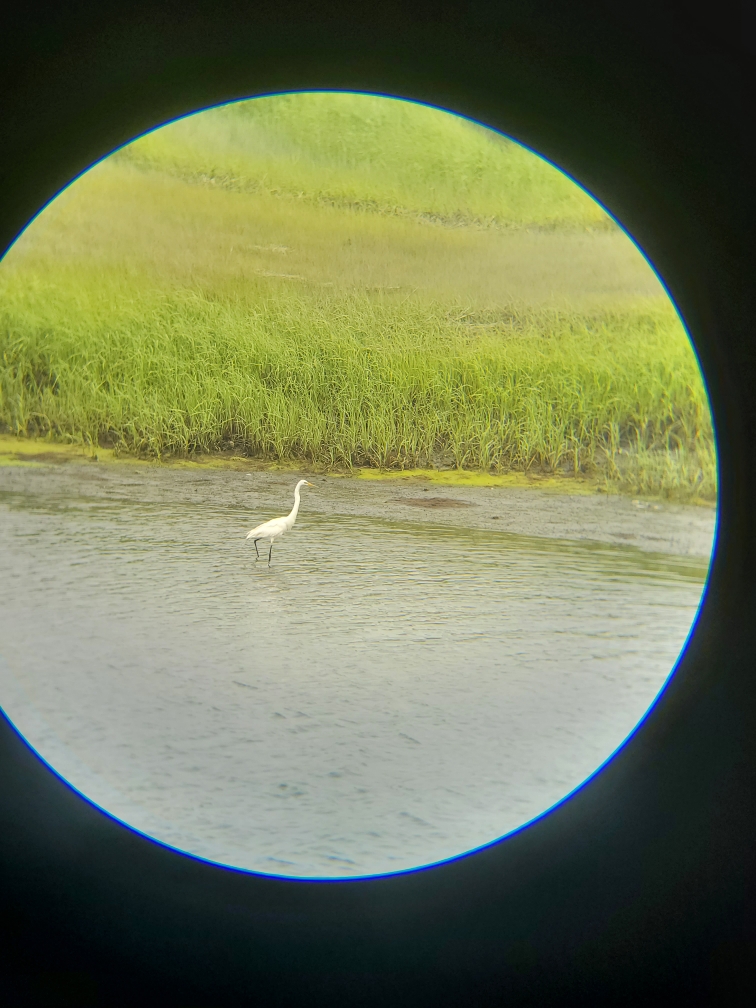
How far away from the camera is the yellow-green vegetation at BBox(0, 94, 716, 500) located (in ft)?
8.63

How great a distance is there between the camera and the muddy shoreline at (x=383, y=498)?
2668 mm

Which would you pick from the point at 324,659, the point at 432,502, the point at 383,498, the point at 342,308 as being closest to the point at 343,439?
the point at 383,498

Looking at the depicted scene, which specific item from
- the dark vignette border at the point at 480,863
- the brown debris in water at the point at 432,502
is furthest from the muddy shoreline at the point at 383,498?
the dark vignette border at the point at 480,863

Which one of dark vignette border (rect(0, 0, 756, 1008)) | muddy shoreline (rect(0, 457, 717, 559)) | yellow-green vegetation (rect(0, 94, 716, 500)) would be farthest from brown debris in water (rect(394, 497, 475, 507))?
dark vignette border (rect(0, 0, 756, 1008))

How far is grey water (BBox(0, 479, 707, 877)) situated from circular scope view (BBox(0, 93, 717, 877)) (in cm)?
1

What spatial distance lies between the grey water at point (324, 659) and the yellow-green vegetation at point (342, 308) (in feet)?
1.12

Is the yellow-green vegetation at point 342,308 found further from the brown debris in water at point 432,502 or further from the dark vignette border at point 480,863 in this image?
the dark vignette border at point 480,863

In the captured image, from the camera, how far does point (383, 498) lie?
111 inches

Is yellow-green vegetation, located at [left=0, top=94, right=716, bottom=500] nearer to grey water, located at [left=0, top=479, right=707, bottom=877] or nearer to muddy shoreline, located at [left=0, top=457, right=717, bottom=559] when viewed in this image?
muddy shoreline, located at [left=0, top=457, right=717, bottom=559]

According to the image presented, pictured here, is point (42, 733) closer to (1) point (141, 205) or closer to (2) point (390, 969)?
(2) point (390, 969)

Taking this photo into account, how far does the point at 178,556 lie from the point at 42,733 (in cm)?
142

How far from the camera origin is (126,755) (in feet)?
7.04

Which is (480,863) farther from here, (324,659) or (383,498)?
(383,498)

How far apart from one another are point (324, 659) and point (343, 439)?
0.76 m
